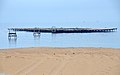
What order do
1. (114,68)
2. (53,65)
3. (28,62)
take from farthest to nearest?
(28,62) < (53,65) < (114,68)

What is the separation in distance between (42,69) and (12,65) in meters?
1.04

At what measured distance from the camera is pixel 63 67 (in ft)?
24.9

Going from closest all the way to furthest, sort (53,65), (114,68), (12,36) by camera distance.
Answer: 1. (114,68)
2. (53,65)
3. (12,36)

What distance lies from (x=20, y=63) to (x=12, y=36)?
27.0 meters

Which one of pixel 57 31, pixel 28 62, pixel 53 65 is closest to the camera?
pixel 53 65

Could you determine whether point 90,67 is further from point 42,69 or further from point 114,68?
point 42,69

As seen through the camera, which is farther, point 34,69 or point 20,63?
point 20,63

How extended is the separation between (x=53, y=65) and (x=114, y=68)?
164cm

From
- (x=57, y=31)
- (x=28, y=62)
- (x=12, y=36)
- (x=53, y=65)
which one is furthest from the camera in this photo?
(x=57, y=31)

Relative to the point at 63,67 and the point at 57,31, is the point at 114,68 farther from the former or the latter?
the point at 57,31

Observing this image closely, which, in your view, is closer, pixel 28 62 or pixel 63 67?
pixel 63 67

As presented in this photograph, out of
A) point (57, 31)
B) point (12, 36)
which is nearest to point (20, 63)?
point (12, 36)

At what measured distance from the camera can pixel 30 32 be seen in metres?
48.0

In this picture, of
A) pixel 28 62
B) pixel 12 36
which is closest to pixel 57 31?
pixel 12 36
